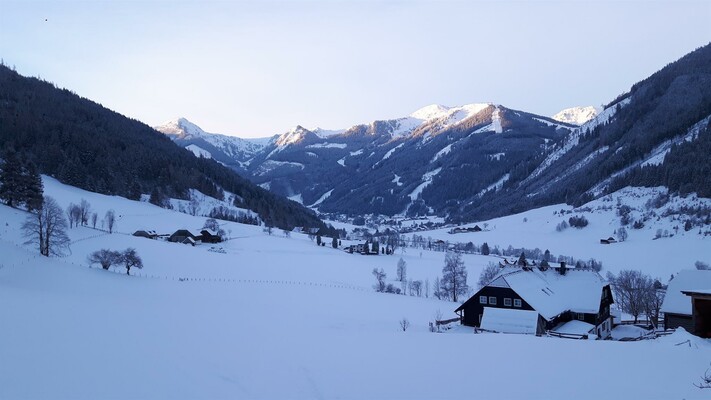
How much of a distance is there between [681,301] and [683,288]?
1696 mm

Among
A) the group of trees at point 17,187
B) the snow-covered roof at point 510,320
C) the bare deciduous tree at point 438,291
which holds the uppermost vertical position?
the group of trees at point 17,187

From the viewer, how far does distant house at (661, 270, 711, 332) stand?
2672 cm

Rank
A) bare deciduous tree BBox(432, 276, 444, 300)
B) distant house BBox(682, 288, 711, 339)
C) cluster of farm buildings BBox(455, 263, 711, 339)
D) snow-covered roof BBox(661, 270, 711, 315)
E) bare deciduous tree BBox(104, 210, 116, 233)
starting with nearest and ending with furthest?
distant house BBox(682, 288, 711, 339), snow-covered roof BBox(661, 270, 711, 315), cluster of farm buildings BBox(455, 263, 711, 339), bare deciduous tree BBox(432, 276, 444, 300), bare deciduous tree BBox(104, 210, 116, 233)

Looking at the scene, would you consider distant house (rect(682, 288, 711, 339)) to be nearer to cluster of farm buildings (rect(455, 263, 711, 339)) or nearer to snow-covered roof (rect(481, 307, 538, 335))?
cluster of farm buildings (rect(455, 263, 711, 339))

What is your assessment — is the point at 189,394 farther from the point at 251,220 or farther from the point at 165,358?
the point at 251,220

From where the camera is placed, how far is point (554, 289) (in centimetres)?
3722

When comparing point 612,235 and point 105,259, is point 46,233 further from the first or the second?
point 612,235

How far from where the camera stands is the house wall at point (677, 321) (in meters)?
26.5

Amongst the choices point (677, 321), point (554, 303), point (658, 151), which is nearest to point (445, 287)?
point (554, 303)

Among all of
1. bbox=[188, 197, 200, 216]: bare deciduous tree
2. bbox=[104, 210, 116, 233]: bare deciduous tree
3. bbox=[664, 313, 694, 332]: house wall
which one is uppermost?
bbox=[188, 197, 200, 216]: bare deciduous tree

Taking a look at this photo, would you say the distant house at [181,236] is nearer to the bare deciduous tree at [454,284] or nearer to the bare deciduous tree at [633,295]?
the bare deciduous tree at [454,284]

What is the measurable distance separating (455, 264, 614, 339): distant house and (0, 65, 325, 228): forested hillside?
4189 inches

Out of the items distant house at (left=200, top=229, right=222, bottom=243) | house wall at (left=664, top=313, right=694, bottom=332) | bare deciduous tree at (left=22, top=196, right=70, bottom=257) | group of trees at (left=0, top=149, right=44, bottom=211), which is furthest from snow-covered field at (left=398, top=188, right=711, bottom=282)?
group of trees at (left=0, top=149, right=44, bottom=211)

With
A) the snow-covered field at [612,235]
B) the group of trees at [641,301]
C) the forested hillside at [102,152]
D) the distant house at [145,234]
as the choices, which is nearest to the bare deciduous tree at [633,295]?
the group of trees at [641,301]
